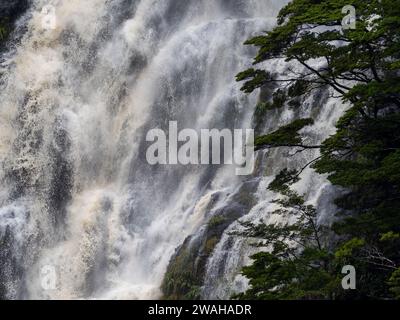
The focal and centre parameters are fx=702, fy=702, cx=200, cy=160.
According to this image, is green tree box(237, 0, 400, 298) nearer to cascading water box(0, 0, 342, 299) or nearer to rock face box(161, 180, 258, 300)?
rock face box(161, 180, 258, 300)

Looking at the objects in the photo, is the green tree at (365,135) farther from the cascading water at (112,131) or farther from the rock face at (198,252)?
the cascading water at (112,131)

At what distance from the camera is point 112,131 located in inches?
1148

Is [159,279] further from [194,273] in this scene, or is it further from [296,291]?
[296,291]

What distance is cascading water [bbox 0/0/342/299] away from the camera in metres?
24.5

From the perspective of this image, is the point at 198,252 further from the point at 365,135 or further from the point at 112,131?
the point at 112,131

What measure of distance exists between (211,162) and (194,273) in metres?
6.67

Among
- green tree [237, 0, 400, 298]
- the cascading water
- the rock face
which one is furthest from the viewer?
the cascading water

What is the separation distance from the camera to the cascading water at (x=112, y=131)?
24.5m

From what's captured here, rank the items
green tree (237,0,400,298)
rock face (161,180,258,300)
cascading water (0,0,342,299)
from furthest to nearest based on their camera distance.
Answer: cascading water (0,0,342,299), rock face (161,180,258,300), green tree (237,0,400,298)

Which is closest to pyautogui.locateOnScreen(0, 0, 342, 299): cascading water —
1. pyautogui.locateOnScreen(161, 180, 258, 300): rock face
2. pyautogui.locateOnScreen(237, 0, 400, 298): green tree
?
pyautogui.locateOnScreen(161, 180, 258, 300): rock face

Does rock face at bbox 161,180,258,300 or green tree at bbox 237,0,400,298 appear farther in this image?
rock face at bbox 161,180,258,300

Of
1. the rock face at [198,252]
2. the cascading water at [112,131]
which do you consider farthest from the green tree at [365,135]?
the cascading water at [112,131]

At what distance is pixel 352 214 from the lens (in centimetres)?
1430
